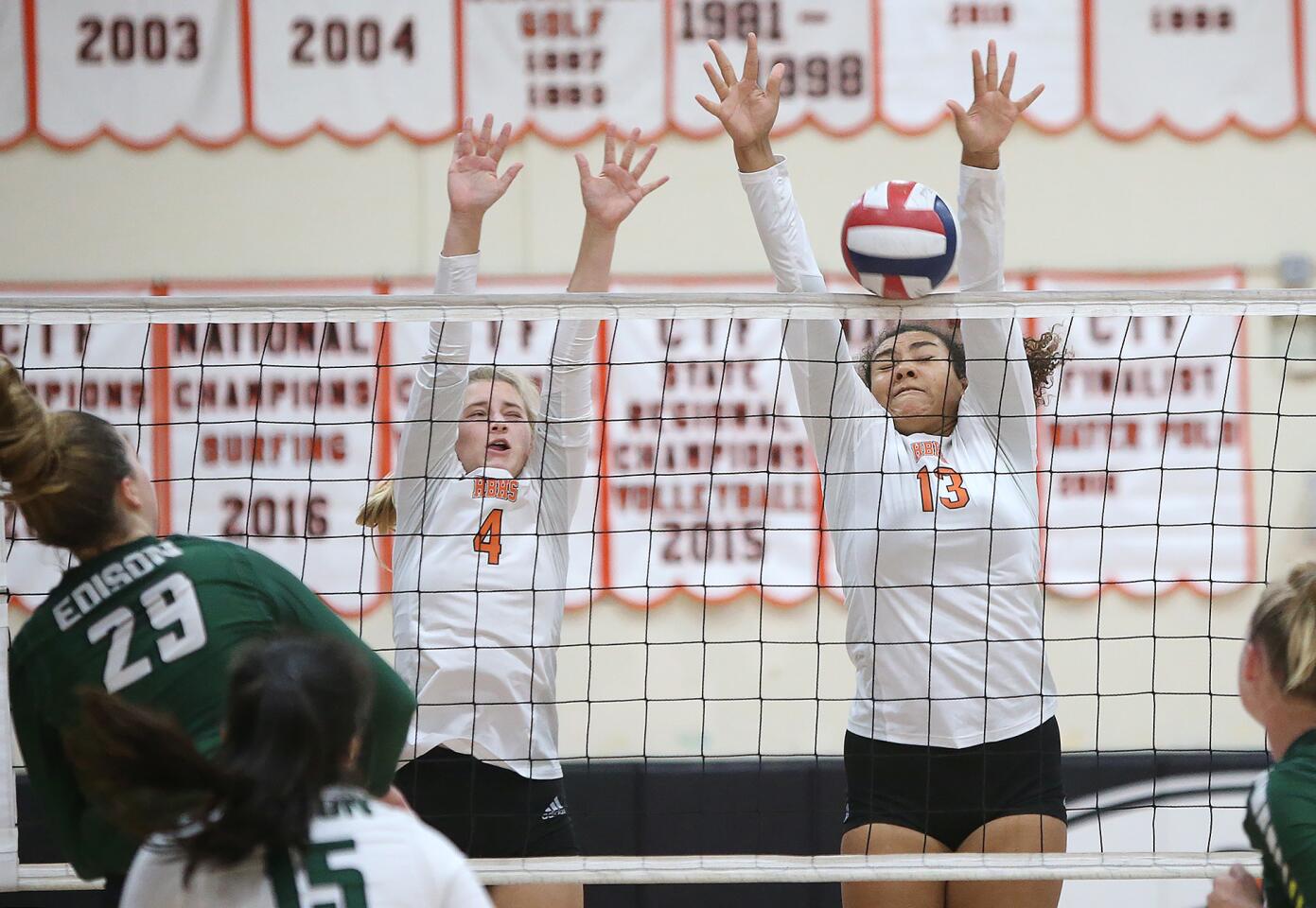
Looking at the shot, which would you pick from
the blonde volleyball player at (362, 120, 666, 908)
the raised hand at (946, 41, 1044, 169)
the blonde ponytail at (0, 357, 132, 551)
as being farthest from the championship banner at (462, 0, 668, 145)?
the blonde ponytail at (0, 357, 132, 551)

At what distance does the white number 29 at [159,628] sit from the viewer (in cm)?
180

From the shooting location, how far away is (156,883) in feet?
4.74

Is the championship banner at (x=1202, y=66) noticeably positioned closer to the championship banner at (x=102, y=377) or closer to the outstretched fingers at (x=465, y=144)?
the outstretched fingers at (x=465, y=144)

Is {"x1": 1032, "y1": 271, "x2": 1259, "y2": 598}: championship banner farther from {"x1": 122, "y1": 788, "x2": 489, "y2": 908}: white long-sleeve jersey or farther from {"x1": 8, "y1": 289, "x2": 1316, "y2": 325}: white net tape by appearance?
{"x1": 122, "y1": 788, "x2": 489, "y2": 908}: white long-sleeve jersey

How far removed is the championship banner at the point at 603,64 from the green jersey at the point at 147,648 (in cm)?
326

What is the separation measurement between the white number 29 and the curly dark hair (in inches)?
63.7

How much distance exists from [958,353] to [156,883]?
6.71 ft

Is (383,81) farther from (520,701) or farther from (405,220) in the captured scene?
(520,701)

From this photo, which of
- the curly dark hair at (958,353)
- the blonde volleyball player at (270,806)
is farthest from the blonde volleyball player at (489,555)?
the blonde volleyball player at (270,806)

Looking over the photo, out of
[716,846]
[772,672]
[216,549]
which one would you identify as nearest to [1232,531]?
[772,672]

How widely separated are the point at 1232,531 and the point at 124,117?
4.14 meters

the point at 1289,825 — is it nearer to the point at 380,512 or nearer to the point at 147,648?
the point at 147,648

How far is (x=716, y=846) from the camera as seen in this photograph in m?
4.50

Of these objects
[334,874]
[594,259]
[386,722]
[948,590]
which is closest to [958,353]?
[948,590]
